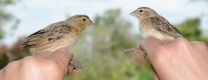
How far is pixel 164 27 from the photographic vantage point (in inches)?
150

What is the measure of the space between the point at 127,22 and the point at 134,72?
7043 mm

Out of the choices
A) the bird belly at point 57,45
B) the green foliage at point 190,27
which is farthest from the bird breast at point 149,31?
the green foliage at point 190,27

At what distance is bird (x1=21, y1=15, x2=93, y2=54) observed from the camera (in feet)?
11.4

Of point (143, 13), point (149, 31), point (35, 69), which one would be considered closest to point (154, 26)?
point (149, 31)

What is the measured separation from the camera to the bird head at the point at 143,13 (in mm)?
4161

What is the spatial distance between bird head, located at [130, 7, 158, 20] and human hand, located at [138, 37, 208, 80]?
2.35m

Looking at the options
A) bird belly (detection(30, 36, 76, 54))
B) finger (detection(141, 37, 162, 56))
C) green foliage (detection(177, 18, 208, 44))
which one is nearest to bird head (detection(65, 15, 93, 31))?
bird belly (detection(30, 36, 76, 54))

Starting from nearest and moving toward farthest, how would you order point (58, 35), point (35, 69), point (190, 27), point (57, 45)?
1. point (35, 69)
2. point (57, 45)
3. point (58, 35)
4. point (190, 27)

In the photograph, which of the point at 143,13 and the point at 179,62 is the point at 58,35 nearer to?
the point at 143,13

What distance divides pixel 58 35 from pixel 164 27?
2.33 feet

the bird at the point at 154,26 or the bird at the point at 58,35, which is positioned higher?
the bird at the point at 58,35

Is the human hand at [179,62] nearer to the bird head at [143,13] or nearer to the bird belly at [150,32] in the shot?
the bird belly at [150,32]

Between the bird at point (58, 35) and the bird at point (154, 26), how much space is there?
0.42 meters

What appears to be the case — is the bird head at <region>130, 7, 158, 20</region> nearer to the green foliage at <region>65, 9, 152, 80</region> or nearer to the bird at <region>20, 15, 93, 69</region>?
the bird at <region>20, 15, 93, 69</region>
